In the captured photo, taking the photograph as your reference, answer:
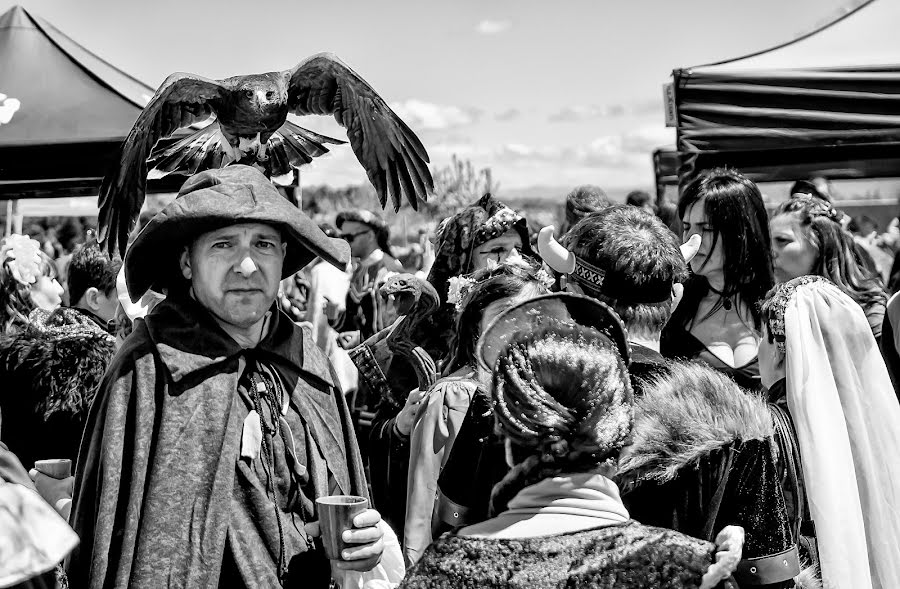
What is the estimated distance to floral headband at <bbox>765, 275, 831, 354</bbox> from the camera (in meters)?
2.78

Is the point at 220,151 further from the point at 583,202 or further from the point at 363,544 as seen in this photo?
the point at 583,202

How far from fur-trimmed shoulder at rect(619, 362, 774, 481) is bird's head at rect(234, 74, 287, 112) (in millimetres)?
2281

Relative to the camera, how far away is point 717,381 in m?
2.27

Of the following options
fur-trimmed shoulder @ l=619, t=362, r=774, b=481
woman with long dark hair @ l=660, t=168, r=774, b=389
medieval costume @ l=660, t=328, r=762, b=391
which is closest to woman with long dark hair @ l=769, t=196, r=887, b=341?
woman with long dark hair @ l=660, t=168, r=774, b=389

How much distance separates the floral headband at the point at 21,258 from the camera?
488cm

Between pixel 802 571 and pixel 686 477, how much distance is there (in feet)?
1.20

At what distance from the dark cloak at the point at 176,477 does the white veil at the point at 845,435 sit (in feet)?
4.03

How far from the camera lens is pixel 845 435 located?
2.51 m

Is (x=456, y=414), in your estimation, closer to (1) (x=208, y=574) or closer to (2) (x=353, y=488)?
(2) (x=353, y=488)

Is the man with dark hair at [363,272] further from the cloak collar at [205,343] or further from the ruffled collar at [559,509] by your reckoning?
the ruffled collar at [559,509]

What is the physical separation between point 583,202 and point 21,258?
3.33 meters

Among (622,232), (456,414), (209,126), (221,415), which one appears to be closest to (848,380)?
(622,232)

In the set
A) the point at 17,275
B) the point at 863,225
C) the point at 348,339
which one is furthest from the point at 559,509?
the point at 863,225

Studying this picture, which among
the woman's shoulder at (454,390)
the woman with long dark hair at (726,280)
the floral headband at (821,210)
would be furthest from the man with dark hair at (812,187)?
the woman's shoulder at (454,390)
